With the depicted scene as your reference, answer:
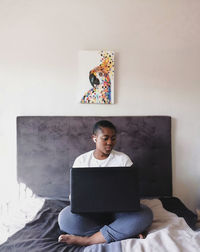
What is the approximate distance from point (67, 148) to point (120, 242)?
Result: 0.94 metres

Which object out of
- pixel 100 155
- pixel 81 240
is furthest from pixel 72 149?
pixel 81 240

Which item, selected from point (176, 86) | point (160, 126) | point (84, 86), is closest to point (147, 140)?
point (160, 126)

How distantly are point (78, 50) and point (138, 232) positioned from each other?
1.56m

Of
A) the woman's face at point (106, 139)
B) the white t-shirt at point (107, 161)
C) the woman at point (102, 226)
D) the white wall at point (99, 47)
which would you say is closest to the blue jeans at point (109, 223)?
the woman at point (102, 226)

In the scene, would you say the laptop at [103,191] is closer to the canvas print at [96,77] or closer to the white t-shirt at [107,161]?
the white t-shirt at [107,161]

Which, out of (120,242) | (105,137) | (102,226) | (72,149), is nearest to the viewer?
(120,242)

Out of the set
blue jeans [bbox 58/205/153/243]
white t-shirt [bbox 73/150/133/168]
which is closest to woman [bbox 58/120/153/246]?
blue jeans [bbox 58/205/153/243]

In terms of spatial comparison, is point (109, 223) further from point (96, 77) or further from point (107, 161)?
point (96, 77)

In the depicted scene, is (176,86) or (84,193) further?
(176,86)

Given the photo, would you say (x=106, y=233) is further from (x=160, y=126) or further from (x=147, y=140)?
(x=160, y=126)

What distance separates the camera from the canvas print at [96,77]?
1.90m

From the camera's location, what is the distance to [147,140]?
1878 millimetres

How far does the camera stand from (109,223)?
53.7 inches

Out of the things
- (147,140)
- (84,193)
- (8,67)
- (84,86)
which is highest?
(8,67)
